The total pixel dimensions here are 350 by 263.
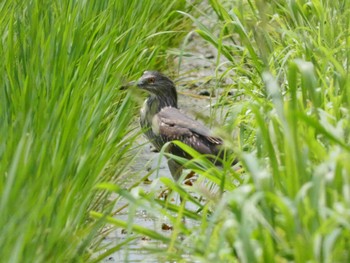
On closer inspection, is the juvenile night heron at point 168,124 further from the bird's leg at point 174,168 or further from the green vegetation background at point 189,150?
the green vegetation background at point 189,150

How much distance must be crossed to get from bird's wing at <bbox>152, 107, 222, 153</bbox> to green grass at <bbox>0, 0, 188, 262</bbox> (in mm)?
325

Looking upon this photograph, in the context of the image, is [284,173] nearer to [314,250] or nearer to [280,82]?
[314,250]

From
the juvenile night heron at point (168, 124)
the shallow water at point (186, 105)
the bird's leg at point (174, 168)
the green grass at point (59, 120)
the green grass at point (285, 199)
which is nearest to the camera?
the green grass at point (285, 199)

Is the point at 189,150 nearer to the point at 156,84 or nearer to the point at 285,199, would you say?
the point at 285,199

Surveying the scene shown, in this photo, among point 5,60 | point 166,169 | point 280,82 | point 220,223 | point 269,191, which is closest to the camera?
point 269,191

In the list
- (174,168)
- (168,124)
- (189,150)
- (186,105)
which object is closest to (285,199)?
(189,150)

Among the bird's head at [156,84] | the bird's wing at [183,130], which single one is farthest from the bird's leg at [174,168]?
the bird's head at [156,84]

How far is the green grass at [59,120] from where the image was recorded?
12.4 ft

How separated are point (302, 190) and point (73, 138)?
4.24ft

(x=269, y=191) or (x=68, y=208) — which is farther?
(x=68, y=208)

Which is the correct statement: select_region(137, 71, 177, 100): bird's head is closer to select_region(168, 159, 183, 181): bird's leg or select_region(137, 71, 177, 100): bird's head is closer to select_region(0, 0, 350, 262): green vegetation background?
select_region(0, 0, 350, 262): green vegetation background

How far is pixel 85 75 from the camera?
18.0ft

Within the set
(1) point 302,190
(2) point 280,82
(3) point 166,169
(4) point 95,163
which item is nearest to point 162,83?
(3) point 166,169

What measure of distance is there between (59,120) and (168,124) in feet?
8.82
